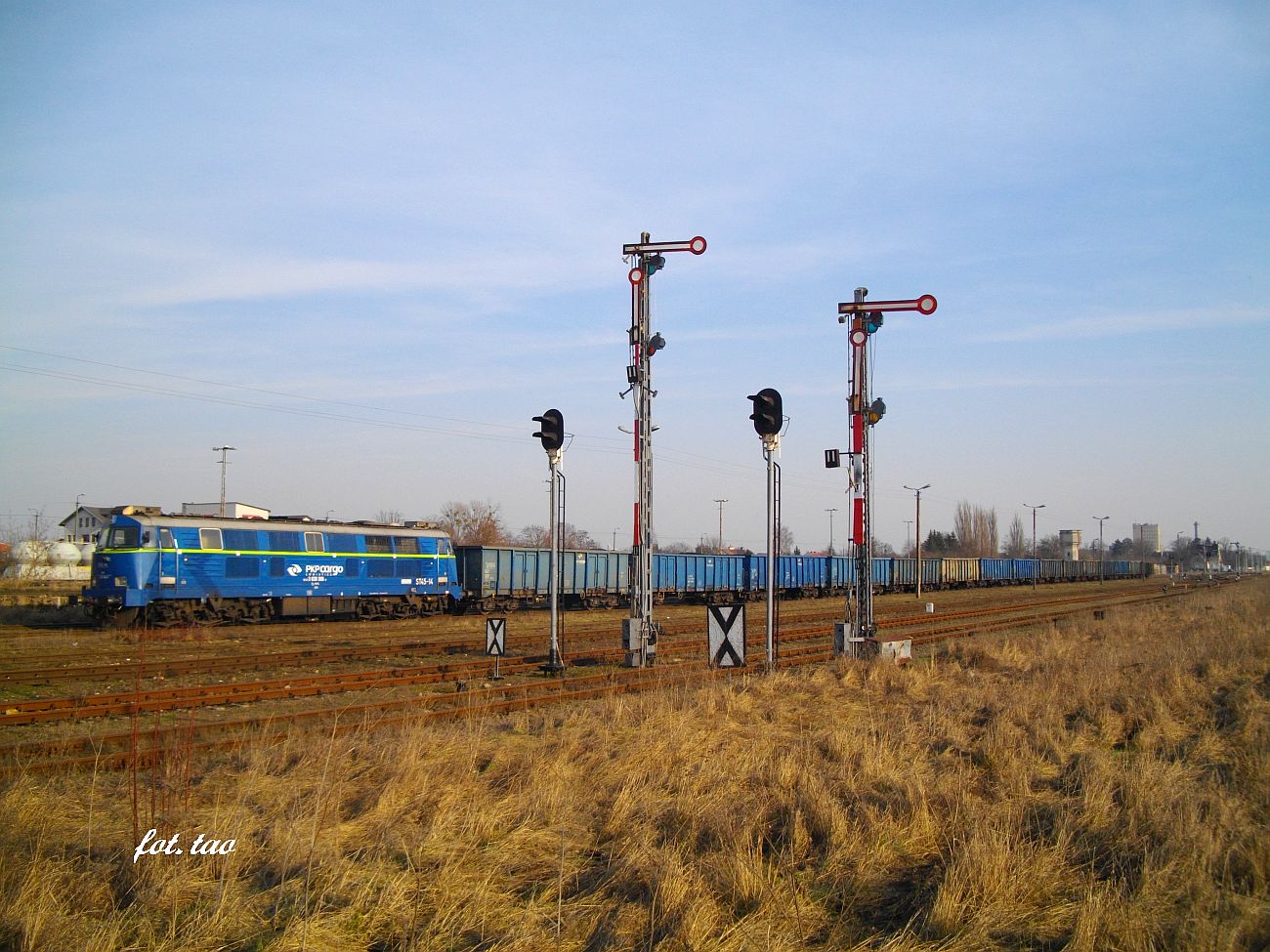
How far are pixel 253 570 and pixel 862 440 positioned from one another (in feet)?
62.0

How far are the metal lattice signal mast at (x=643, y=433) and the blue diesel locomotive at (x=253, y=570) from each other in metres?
15.0

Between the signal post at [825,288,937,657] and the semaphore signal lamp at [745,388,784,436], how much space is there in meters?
3.08

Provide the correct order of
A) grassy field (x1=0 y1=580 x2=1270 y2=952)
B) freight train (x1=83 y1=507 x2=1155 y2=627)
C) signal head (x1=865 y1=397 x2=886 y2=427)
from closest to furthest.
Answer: grassy field (x1=0 y1=580 x2=1270 y2=952)
signal head (x1=865 y1=397 x2=886 y2=427)
freight train (x1=83 y1=507 x2=1155 y2=627)

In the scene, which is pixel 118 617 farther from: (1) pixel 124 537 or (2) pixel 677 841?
(2) pixel 677 841

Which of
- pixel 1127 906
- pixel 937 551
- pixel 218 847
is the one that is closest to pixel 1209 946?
pixel 1127 906

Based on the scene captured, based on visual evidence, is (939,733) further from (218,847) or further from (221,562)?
(221,562)

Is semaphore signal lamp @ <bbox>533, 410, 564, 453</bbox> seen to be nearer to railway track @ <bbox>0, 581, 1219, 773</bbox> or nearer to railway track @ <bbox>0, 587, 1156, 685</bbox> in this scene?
railway track @ <bbox>0, 581, 1219, 773</bbox>

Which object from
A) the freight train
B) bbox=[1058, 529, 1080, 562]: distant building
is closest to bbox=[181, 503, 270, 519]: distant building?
the freight train

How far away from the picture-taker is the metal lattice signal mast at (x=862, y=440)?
18297 mm

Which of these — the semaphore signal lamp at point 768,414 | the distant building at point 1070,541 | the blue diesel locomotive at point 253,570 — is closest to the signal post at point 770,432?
the semaphore signal lamp at point 768,414

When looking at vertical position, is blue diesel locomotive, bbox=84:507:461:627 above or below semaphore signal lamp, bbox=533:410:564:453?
below

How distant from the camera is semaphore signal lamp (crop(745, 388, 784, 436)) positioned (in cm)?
1506

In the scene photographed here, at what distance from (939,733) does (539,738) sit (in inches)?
168

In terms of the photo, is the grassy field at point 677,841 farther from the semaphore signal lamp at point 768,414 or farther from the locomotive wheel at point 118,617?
the locomotive wheel at point 118,617
